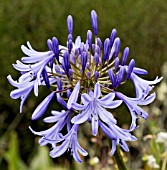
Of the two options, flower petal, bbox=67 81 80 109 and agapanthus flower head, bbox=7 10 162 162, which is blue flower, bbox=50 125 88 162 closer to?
agapanthus flower head, bbox=7 10 162 162

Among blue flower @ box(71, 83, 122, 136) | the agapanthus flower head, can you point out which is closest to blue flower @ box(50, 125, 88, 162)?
the agapanthus flower head

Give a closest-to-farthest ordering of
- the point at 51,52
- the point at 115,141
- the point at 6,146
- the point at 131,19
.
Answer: the point at 115,141 → the point at 51,52 → the point at 6,146 → the point at 131,19

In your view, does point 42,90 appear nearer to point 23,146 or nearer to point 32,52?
point 23,146

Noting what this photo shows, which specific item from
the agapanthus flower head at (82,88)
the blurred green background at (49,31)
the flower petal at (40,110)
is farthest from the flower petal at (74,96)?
→ the blurred green background at (49,31)

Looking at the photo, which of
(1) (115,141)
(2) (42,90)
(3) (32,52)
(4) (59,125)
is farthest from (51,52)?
(2) (42,90)

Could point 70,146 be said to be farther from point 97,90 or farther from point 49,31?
point 49,31
